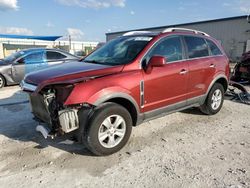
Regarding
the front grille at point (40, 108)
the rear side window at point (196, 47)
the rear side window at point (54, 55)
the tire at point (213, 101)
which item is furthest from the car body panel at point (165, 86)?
the rear side window at point (54, 55)

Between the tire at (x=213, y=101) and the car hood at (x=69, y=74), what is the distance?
2.57 metres

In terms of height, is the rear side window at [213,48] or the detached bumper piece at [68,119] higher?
the rear side window at [213,48]

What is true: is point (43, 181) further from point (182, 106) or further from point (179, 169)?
point (182, 106)

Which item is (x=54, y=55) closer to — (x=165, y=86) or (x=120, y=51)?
(x=120, y=51)

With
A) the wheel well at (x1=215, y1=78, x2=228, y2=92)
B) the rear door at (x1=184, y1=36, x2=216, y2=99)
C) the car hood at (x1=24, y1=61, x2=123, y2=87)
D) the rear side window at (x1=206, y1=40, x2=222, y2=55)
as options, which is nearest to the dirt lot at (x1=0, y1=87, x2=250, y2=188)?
the rear door at (x1=184, y1=36, x2=216, y2=99)

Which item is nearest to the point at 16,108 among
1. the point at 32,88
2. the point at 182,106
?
the point at 32,88

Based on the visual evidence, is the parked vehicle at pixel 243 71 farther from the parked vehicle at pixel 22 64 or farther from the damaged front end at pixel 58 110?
the damaged front end at pixel 58 110

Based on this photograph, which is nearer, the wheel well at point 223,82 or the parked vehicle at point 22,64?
the wheel well at point 223,82

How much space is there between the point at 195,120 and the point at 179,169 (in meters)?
2.19

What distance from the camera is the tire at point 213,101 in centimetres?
533

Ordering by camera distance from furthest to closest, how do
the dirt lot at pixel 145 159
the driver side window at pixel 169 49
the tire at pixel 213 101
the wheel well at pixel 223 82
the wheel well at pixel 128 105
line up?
the wheel well at pixel 223 82
the tire at pixel 213 101
the driver side window at pixel 169 49
the wheel well at pixel 128 105
the dirt lot at pixel 145 159

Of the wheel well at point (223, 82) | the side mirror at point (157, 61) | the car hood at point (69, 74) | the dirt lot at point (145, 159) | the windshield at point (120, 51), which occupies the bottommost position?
the dirt lot at point (145, 159)

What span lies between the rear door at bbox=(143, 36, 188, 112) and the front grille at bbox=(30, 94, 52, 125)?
1575 millimetres

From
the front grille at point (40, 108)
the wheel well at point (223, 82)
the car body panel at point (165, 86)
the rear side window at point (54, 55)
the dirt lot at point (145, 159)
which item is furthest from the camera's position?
the rear side window at point (54, 55)
